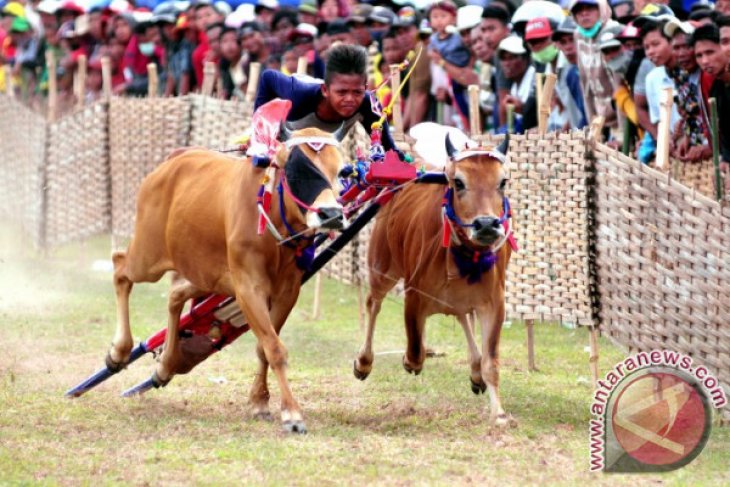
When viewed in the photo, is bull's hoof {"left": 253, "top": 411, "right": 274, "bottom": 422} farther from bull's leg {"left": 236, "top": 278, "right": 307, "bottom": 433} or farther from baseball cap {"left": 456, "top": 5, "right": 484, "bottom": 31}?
baseball cap {"left": 456, "top": 5, "right": 484, "bottom": 31}

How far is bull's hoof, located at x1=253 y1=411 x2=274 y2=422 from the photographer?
877 centimetres

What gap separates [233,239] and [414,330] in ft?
5.03

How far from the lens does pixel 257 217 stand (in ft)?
27.7

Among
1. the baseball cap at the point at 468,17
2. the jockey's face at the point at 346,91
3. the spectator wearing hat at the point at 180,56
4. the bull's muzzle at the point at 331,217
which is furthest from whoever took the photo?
the spectator wearing hat at the point at 180,56

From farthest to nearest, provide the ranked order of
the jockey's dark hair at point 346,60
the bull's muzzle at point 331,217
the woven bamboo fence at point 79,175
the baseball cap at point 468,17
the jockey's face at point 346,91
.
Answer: the woven bamboo fence at point 79,175 → the baseball cap at point 468,17 → the jockey's face at point 346,91 → the jockey's dark hair at point 346,60 → the bull's muzzle at point 331,217

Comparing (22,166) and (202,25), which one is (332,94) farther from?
(22,166)

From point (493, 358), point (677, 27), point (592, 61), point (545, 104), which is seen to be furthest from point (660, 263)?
point (592, 61)

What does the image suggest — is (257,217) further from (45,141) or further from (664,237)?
(45,141)

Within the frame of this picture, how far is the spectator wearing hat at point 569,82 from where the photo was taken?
42.2 ft

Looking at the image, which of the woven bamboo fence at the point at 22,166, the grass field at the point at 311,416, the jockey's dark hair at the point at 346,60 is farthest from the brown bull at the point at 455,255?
the woven bamboo fence at the point at 22,166

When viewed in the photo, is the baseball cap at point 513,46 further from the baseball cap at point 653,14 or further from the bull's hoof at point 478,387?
the bull's hoof at point 478,387

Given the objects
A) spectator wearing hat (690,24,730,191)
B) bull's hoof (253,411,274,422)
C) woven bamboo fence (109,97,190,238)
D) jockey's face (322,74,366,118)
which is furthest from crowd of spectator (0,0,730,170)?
bull's hoof (253,411,274,422)

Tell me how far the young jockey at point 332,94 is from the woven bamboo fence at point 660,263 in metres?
1.53

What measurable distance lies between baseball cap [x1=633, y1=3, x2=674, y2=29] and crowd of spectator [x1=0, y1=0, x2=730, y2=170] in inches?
0.7
